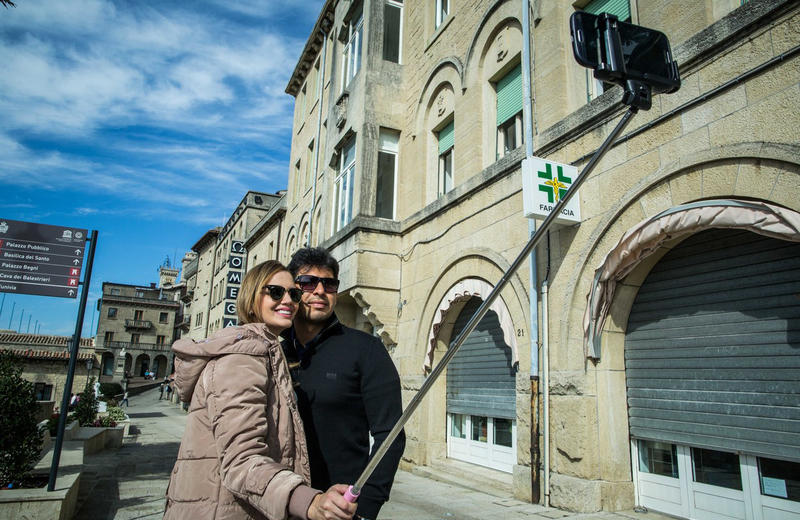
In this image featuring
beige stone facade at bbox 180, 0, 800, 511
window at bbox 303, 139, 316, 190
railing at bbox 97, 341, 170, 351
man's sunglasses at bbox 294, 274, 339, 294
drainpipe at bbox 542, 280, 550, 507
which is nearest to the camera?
man's sunglasses at bbox 294, 274, 339, 294

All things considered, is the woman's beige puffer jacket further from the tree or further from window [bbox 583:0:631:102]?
window [bbox 583:0:631:102]

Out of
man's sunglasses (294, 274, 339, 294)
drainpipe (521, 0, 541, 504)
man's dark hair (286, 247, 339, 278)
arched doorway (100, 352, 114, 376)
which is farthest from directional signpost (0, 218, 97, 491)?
arched doorway (100, 352, 114, 376)

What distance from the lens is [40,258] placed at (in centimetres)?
646

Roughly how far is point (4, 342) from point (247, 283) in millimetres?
54849

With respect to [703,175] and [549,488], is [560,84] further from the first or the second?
[549,488]

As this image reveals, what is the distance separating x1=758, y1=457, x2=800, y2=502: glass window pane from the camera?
465cm

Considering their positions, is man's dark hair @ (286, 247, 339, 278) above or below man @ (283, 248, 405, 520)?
above

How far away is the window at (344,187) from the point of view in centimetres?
1383

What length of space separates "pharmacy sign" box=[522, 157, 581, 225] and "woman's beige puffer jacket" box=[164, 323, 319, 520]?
5.47m

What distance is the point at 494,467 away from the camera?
8.62 metres

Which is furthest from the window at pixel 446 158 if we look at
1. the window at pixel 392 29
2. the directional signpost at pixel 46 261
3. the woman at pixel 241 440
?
the woman at pixel 241 440

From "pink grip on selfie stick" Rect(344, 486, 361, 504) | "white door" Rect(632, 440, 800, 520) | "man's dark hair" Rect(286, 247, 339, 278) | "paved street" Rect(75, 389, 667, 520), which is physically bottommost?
"paved street" Rect(75, 389, 667, 520)

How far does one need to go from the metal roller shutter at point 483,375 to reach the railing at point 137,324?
75.4 meters

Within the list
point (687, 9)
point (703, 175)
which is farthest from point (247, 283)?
point (687, 9)
